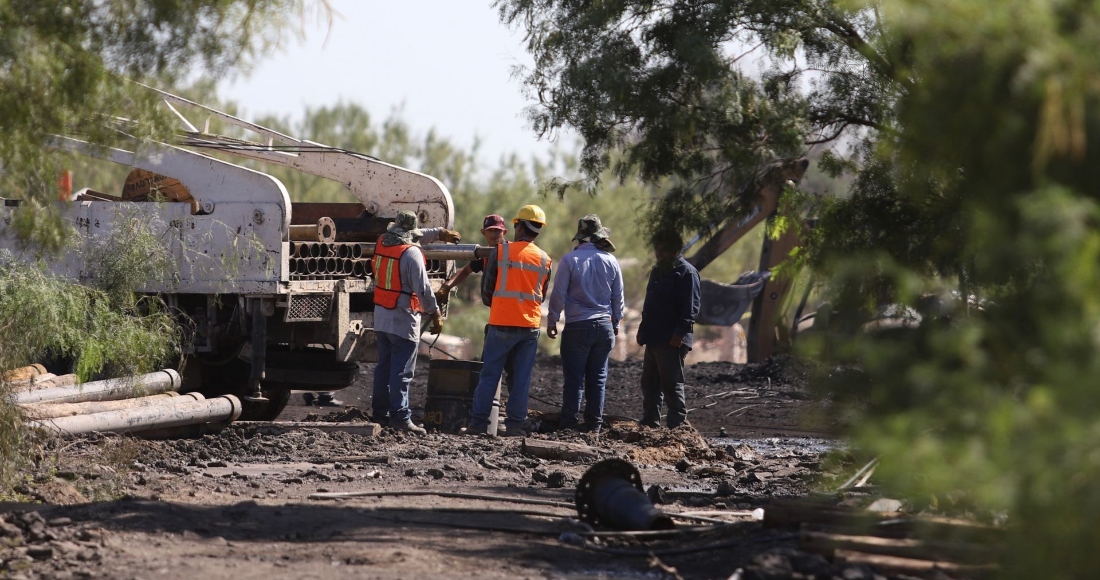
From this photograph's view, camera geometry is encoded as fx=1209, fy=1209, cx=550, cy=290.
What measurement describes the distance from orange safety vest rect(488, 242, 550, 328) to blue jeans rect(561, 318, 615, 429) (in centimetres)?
47

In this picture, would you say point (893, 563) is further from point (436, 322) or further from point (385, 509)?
point (436, 322)

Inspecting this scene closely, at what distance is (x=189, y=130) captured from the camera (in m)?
11.0

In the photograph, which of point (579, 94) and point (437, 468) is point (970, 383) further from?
point (437, 468)

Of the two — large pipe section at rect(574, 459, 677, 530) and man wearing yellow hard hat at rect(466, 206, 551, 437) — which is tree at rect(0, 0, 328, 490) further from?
man wearing yellow hard hat at rect(466, 206, 551, 437)

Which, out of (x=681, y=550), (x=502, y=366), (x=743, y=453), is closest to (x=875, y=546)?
(x=681, y=550)

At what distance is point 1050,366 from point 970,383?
0.72 ft

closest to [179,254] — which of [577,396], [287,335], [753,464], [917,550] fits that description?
[287,335]

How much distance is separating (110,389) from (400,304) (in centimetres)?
232

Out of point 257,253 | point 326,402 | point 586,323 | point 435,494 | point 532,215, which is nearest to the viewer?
point 435,494

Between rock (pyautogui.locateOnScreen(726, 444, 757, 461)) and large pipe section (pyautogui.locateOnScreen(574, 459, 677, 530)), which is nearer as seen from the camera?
large pipe section (pyautogui.locateOnScreen(574, 459, 677, 530))

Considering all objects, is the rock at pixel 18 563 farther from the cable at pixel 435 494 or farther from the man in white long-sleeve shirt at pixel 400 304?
the man in white long-sleeve shirt at pixel 400 304

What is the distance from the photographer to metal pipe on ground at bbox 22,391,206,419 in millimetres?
8102

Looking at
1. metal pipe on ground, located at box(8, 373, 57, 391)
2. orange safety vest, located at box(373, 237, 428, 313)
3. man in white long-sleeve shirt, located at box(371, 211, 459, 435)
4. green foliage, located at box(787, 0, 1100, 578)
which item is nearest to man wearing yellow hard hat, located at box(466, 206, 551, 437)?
man in white long-sleeve shirt, located at box(371, 211, 459, 435)

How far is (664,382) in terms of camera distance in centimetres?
1070
